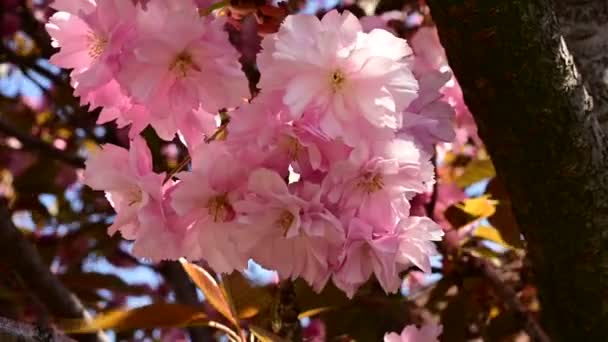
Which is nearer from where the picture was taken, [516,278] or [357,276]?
[357,276]

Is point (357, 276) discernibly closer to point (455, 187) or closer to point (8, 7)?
point (455, 187)

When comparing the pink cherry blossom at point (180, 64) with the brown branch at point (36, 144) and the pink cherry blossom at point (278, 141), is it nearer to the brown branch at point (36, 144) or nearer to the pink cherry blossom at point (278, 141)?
the pink cherry blossom at point (278, 141)

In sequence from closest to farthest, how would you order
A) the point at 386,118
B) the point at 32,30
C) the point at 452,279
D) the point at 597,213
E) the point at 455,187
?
the point at 386,118 → the point at 597,213 → the point at 452,279 → the point at 455,187 → the point at 32,30

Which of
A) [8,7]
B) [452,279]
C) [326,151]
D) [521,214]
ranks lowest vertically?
[8,7]

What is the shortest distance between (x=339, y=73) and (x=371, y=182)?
10cm

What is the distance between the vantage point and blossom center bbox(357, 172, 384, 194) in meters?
0.82

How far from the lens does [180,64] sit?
0.89m

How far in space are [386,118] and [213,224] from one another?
188 mm

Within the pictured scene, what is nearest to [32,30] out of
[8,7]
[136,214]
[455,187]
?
[8,7]

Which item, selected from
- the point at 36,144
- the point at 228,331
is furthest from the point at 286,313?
the point at 36,144

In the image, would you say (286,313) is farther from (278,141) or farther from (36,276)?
(36,276)

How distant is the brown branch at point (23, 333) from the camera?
2.55 ft

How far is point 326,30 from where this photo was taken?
2.68ft

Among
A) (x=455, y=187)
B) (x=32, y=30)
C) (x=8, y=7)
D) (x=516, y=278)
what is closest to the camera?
(x=455, y=187)
